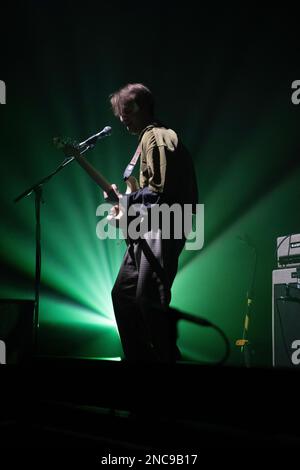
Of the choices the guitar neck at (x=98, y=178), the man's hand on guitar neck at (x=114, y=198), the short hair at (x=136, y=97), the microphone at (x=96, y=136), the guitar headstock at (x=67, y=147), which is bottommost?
the man's hand on guitar neck at (x=114, y=198)

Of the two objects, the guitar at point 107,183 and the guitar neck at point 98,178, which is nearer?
the guitar at point 107,183

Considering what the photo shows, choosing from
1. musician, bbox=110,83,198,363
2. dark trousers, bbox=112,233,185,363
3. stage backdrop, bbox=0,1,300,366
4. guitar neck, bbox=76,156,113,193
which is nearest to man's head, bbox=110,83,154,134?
musician, bbox=110,83,198,363

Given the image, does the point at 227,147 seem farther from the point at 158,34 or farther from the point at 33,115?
the point at 33,115

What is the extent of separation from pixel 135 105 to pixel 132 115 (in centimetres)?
5

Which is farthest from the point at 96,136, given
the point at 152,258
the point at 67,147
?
the point at 152,258

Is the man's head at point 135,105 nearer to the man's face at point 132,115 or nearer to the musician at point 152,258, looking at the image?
the man's face at point 132,115

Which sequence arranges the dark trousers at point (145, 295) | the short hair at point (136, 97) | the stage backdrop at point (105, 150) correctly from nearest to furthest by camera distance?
the dark trousers at point (145, 295) → the short hair at point (136, 97) → the stage backdrop at point (105, 150)

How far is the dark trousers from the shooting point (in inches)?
81.4

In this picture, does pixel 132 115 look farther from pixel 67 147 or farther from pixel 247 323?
pixel 247 323

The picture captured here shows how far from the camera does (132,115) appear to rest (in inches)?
99.0

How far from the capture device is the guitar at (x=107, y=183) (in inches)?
99.3

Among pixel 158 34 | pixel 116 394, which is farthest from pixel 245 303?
pixel 116 394

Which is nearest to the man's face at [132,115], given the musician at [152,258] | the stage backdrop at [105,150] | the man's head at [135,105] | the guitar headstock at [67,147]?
the man's head at [135,105]
